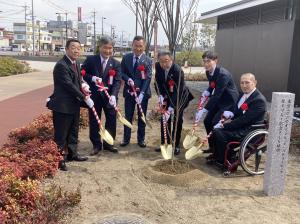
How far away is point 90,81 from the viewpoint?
5.58 meters

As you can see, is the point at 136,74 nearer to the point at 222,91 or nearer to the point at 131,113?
the point at 131,113

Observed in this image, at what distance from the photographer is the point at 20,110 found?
916cm

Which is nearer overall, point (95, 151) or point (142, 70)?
point (95, 151)

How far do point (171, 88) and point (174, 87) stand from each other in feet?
0.15

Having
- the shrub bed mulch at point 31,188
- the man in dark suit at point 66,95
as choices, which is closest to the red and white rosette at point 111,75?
the man in dark suit at point 66,95

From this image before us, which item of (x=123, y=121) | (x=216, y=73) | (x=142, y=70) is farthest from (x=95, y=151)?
(x=216, y=73)

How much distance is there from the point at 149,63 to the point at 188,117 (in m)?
3.10

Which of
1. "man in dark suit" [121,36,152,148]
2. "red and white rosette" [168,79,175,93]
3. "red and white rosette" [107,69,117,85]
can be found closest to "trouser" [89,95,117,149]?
"red and white rosette" [107,69,117,85]

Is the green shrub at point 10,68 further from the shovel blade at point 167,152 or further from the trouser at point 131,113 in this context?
the shovel blade at point 167,152

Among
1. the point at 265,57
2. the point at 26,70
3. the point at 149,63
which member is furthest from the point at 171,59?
the point at 26,70

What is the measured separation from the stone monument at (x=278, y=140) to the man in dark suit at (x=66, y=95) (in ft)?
7.52

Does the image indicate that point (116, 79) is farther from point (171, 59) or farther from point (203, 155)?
point (203, 155)

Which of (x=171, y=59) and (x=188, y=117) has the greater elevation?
(x=171, y=59)

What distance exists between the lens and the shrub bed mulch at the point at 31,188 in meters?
3.31
